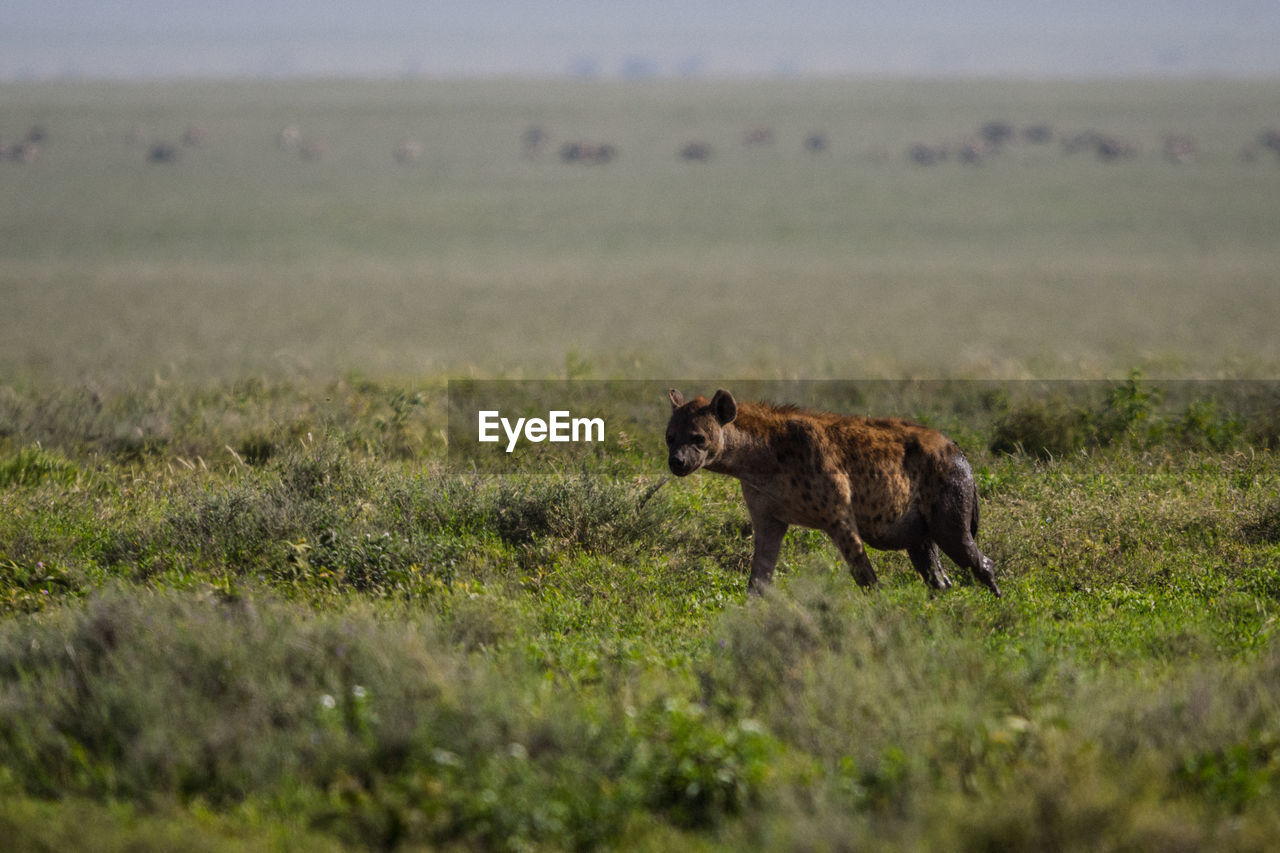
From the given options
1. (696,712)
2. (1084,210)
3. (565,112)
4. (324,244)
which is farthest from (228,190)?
(696,712)

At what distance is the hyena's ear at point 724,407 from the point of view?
8547 mm

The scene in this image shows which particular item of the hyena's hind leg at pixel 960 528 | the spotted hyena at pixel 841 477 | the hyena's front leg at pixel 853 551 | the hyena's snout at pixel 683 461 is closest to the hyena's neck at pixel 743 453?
the spotted hyena at pixel 841 477

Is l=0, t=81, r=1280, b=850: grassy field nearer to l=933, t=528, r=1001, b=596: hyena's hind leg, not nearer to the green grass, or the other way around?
the green grass

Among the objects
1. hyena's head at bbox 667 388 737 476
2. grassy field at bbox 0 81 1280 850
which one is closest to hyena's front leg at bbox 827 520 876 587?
grassy field at bbox 0 81 1280 850

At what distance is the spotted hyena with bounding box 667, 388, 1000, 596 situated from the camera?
859 cm

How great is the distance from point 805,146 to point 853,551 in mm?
86952

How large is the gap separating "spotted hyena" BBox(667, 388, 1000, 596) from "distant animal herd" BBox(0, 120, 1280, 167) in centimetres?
8063

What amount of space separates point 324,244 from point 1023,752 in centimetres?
6175

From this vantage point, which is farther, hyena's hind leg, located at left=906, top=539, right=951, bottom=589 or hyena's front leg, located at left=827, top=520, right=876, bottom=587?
hyena's hind leg, located at left=906, top=539, right=951, bottom=589

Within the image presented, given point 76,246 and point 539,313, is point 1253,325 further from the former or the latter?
point 76,246

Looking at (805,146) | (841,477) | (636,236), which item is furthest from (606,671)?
(805,146)

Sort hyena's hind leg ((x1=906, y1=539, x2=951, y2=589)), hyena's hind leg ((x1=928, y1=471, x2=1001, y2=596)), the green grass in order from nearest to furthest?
the green grass < hyena's hind leg ((x1=928, y1=471, x2=1001, y2=596)) < hyena's hind leg ((x1=906, y1=539, x2=951, y2=589))

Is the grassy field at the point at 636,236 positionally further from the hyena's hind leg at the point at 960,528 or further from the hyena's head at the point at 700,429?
the hyena's hind leg at the point at 960,528

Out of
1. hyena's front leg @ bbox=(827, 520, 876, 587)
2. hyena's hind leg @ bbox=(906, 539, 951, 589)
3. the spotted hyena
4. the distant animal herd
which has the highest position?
the distant animal herd
